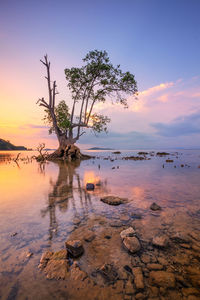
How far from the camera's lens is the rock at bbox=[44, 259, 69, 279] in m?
2.71

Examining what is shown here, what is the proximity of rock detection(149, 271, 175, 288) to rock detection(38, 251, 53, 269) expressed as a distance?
217 cm

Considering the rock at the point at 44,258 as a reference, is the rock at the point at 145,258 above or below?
below

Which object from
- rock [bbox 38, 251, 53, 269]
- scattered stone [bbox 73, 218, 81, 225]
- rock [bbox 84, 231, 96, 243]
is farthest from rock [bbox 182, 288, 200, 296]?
scattered stone [bbox 73, 218, 81, 225]

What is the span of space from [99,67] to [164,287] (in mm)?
32874

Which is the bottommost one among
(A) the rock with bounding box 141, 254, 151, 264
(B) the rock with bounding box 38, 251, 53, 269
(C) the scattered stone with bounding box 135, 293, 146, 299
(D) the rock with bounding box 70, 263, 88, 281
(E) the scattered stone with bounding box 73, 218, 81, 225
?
(E) the scattered stone with bounding box 73, 218, 81, 225

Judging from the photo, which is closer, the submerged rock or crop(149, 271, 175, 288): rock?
crop(149, 271, 175, 288): rock

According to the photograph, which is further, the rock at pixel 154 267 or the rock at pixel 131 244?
the rock at pixel 131 244

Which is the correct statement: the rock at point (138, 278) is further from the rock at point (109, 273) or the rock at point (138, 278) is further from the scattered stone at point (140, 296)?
the rock at point (109, 273)

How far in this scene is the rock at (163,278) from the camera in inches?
99.9

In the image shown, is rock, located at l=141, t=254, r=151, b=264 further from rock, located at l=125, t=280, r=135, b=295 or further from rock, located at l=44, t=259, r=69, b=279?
rock, located at l=44, t=259, r=69, b=279

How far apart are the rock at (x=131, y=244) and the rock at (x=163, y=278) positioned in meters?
0.61

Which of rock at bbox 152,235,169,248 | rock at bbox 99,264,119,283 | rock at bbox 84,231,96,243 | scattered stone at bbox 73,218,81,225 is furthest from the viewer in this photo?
scattered stone at bbox 73,218,81,225

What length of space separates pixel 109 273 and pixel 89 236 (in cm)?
133

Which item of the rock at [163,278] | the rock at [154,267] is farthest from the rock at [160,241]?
the rock at [163,278]
